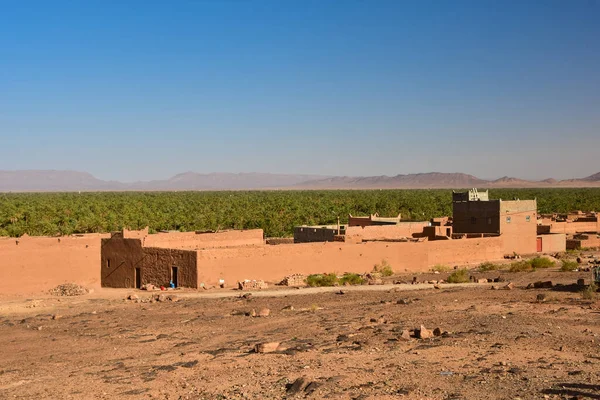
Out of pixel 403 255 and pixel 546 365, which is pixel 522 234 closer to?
pixel 403 255

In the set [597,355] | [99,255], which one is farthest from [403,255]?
[597,355]

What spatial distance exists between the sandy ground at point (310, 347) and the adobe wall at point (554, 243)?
2013cm

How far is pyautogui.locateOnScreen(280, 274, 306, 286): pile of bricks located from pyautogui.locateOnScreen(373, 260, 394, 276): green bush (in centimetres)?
493

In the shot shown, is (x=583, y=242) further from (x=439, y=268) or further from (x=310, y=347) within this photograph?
(x=310, y=347)

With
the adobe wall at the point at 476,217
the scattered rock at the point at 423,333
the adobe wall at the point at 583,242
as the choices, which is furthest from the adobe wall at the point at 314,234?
the scattered rock at the point at 423,333

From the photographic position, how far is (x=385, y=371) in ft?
53.4

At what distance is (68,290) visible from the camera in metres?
31.4

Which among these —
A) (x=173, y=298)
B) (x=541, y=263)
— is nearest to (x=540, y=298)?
(x=173, y=298)

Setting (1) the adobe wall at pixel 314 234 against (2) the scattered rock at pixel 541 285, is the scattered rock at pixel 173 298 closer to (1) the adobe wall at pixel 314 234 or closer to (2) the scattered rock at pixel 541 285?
(2) the scattered rock at pixel 541 285

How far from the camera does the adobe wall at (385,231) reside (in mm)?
A: 43062

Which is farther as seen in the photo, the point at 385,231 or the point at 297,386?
the point at 385,231

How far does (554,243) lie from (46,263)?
32132mm

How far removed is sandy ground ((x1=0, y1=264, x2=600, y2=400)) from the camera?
15.3 metres

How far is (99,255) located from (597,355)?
2331 centimetres
